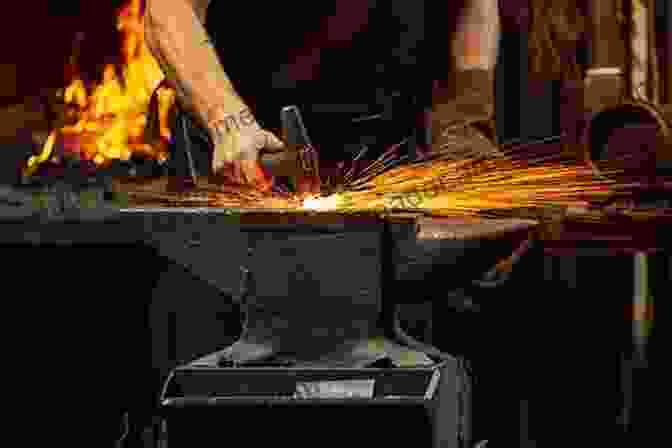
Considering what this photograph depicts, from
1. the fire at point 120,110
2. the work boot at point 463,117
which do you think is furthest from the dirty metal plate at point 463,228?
the fire at point 120,110

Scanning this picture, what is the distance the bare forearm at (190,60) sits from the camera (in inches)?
101

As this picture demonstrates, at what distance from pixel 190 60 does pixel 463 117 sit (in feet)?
1.85

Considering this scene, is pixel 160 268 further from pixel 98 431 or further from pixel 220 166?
pixel 220 166

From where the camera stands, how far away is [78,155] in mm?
4941

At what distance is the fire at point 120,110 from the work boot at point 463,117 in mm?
2202

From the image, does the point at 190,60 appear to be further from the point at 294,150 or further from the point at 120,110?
the point at 120,110

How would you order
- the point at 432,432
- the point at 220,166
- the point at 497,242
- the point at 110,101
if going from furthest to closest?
the point at 110,101, the point at 220,166, the point at 497,242, the point at 432,432

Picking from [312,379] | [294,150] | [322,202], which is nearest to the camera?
[312,379]

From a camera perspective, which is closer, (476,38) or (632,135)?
(476,38)

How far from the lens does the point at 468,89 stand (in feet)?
9.08

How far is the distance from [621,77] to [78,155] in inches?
78.8

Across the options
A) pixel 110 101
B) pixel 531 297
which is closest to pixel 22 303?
pixel 531 297

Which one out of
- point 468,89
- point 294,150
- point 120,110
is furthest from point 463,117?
point 120,110

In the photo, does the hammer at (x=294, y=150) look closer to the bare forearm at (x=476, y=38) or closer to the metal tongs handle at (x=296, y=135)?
the metal tongs handle at (x=296, y=135)
